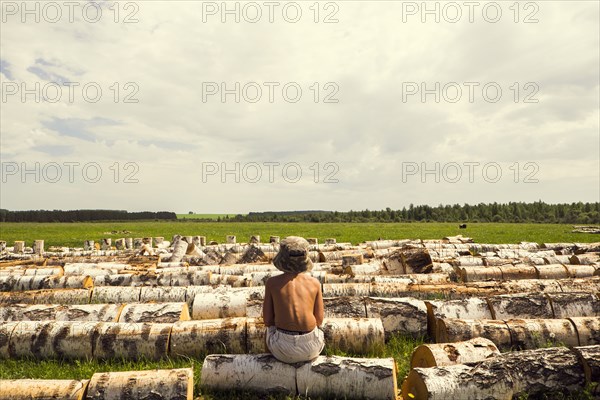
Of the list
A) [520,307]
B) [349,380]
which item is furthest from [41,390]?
[520,307]

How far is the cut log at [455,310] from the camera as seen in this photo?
23.4ft

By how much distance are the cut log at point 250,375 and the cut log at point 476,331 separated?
107 inches

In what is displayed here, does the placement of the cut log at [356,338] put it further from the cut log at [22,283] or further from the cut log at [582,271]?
the cut log at [22,283]

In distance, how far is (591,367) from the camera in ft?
15.9

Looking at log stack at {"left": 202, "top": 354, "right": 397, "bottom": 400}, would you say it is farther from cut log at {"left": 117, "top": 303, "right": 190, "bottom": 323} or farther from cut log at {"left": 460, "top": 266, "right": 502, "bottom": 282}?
cut log at {"left": 460, "top": 266, "right": 502, "bottom": 282}

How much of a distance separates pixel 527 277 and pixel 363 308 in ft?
19.5

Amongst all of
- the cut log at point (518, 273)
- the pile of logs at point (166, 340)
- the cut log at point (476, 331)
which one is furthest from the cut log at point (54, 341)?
the cut log at point (518, 273)

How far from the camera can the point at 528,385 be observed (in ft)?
15.7

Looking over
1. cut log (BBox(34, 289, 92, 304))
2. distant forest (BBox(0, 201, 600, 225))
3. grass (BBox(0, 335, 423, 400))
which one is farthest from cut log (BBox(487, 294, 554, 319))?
distant forest (BBox(0, 201, 600, 225))

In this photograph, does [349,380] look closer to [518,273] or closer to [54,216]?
[518,273]

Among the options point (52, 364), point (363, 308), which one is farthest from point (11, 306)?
point (363, 308)

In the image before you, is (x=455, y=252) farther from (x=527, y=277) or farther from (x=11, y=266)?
(x=11, y=266)

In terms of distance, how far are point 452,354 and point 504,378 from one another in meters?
0.66

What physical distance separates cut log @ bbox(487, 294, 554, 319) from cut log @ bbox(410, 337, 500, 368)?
2.08 metres
